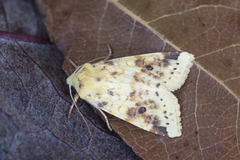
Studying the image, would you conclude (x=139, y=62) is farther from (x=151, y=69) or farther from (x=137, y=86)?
(x=137, y=86)

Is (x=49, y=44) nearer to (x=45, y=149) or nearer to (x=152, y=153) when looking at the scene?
(x=45, y=149)

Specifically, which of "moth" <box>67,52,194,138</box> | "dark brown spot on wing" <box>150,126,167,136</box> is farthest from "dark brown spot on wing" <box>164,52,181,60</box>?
"dark brown spot on wing" <box>150,126,167,136</box>

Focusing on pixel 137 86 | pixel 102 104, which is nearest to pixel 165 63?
pixel 137 86

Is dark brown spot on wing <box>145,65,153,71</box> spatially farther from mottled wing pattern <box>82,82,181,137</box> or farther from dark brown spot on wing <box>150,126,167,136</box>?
dark brown spot on wing <box>150,126,167,136</box>

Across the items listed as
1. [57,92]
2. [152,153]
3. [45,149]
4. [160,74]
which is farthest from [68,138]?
[160,74]

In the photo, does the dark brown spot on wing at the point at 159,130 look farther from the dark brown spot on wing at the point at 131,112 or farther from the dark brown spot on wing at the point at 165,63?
the dark brown spot on wing at the point at 165,63

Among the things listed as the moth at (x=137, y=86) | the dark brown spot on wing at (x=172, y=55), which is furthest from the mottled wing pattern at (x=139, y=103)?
the dark brown spot on wing at (x=172, y=55)
